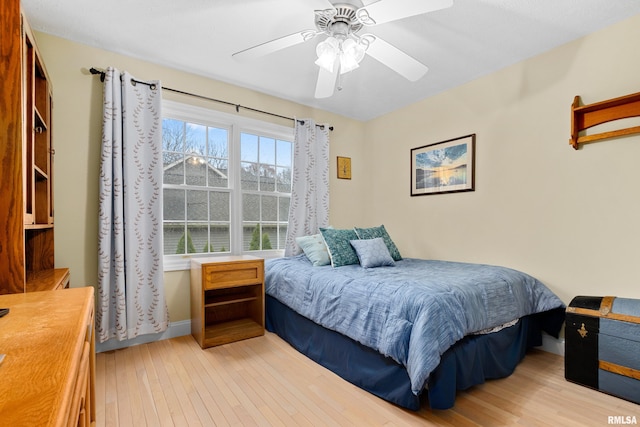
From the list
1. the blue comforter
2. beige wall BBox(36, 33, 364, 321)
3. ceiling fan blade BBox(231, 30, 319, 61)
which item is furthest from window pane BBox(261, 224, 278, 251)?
ceiling fan blade BBox(231, 30, 319, 61)

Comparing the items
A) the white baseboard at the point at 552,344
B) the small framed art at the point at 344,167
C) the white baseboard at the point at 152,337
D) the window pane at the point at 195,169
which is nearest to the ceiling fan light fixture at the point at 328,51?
the window pane at the point at 195,169

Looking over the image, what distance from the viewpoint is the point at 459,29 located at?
2.21 m

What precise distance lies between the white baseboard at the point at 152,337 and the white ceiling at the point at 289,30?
7.47 feet

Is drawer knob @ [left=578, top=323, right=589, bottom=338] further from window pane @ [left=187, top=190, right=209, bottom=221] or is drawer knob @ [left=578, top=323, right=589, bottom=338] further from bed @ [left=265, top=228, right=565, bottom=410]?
window pane @ [left=187, top=190, right=209, bottom=221]

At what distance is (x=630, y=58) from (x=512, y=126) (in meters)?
0.80

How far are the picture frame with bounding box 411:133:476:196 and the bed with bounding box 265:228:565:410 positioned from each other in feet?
3.07

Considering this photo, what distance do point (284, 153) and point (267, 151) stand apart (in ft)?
0.74

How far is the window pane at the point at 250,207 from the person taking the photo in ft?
10.8

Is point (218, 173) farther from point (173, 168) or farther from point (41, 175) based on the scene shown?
point (41, 175)

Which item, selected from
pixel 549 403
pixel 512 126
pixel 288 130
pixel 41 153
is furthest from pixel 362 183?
pixel 41 153

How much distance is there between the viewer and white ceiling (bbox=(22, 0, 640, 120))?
1987mm

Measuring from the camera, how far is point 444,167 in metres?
3.23

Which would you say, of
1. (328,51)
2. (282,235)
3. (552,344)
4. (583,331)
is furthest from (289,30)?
(552,344)

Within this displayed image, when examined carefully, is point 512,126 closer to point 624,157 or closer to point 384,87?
point 624,157
